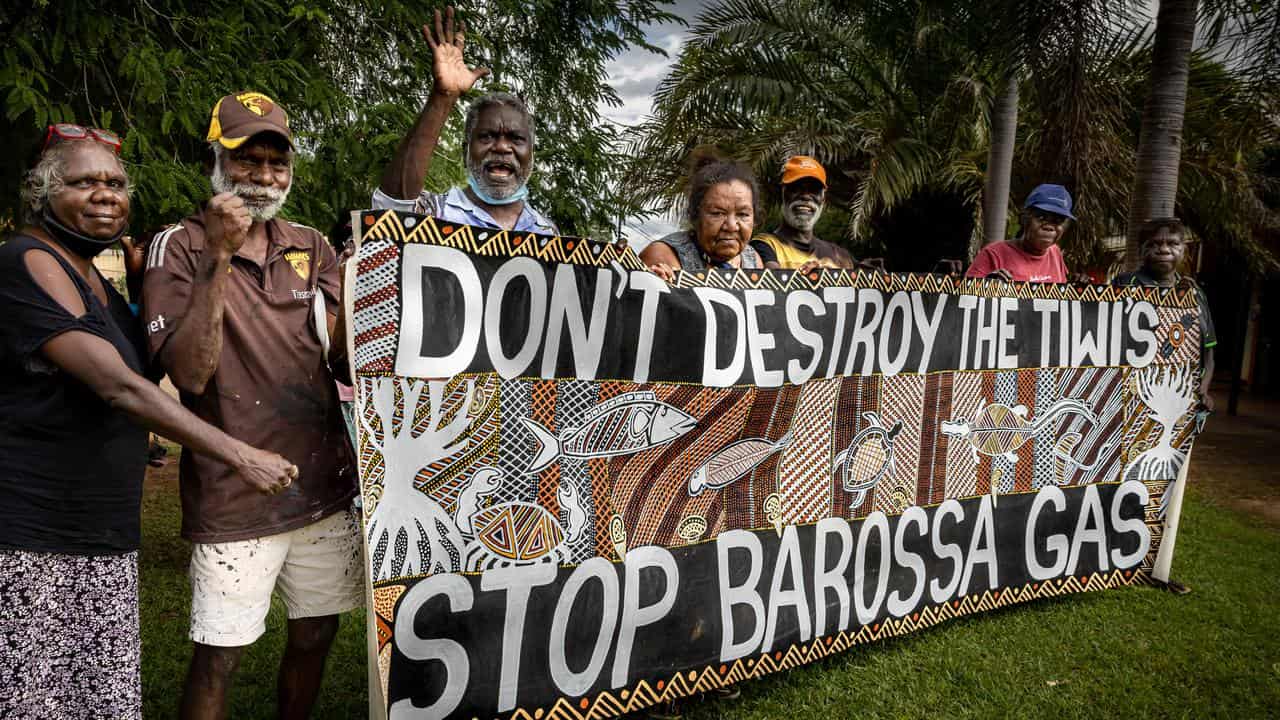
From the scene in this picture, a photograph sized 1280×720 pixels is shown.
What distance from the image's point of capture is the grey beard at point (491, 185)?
3.03 meters

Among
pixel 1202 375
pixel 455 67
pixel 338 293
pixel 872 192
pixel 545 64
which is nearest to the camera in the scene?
pixel 338 293

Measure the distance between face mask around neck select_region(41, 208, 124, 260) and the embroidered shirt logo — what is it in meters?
0.44

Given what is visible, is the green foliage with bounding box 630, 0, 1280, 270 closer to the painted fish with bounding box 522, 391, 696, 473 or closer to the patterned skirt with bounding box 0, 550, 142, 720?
the painted fish with bounding box 522, 391, 696, 473

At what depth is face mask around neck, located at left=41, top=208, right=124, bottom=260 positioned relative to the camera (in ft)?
6.72

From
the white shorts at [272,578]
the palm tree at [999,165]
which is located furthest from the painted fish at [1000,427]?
the palm tree at [999,165]

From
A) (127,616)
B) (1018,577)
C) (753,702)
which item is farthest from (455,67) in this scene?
(1018,577)

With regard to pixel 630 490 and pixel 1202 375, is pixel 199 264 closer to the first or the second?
pixel 630 490

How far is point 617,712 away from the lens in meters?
2.89

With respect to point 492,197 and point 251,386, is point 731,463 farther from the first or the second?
point 251,386

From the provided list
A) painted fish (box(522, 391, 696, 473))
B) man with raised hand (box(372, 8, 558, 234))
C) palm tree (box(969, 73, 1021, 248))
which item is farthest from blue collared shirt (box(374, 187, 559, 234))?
palm tree (box(969, 73, 1021, 248))

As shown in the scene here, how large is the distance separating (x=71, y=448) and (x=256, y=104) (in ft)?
3.46

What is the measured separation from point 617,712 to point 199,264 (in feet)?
6.57

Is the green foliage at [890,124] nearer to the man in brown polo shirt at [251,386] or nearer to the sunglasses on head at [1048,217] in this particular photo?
the sunglasses on head at [1048,217]

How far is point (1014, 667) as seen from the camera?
3.71 metres
